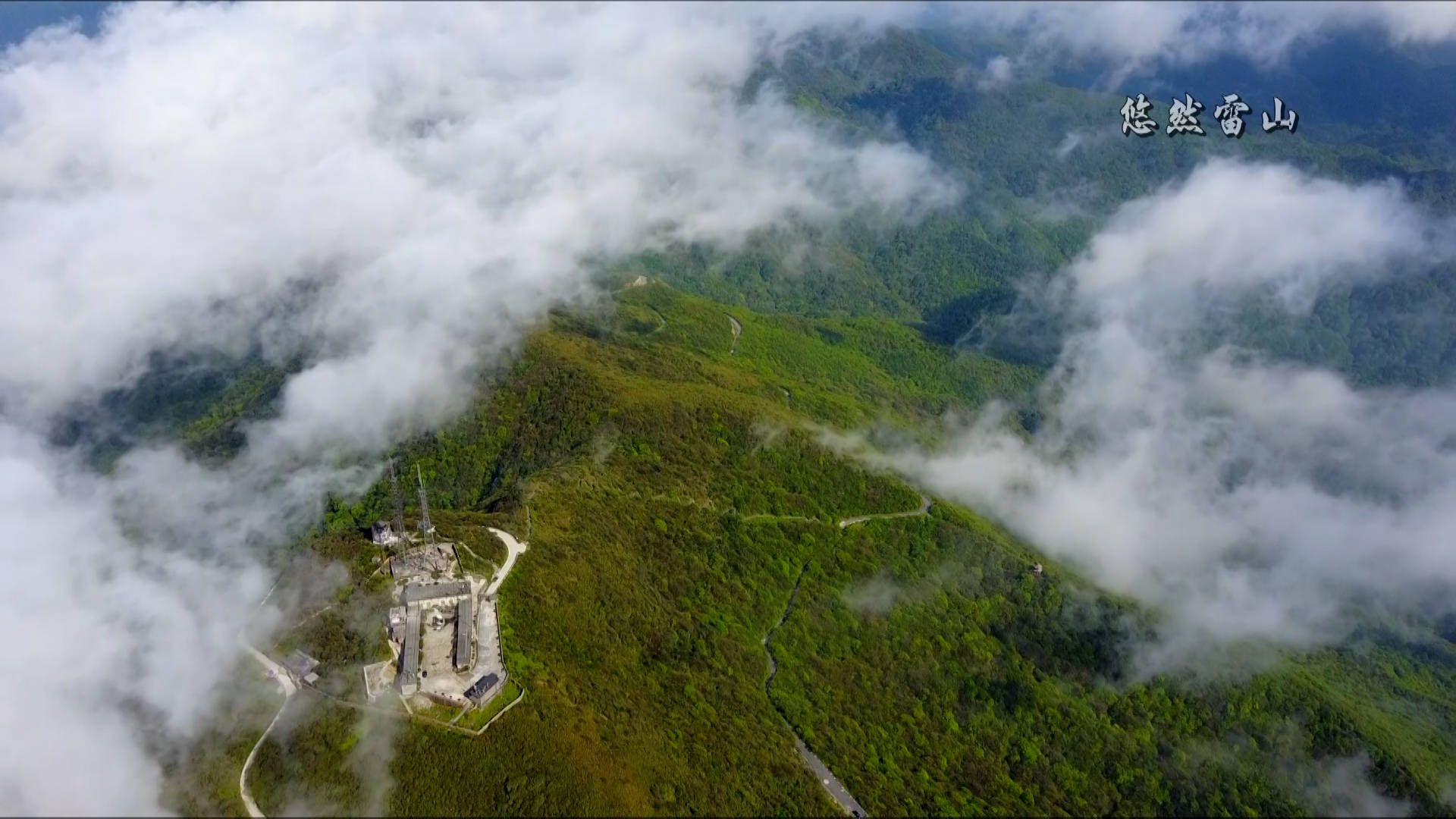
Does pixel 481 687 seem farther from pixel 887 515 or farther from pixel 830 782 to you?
pixel 887 515

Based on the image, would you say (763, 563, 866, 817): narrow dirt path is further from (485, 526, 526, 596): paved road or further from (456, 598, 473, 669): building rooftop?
(456, 598, 473, 669): building rooftop

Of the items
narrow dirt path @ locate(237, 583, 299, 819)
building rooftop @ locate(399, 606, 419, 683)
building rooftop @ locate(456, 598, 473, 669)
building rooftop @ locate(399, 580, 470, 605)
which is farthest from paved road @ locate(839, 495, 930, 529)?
narrow dirt path @ locate(237, 583, 299, 819)

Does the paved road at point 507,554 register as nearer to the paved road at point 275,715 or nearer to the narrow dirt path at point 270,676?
the narrow dirt path at point 270,676

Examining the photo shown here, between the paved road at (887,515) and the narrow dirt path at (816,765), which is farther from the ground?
the paved road at (887,515)

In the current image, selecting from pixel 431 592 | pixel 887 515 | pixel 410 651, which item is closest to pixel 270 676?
pixel 410 651

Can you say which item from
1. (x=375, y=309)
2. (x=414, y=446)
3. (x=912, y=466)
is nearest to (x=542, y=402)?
(x=414, y=446)

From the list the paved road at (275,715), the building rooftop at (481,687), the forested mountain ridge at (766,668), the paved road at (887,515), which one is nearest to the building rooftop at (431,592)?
the forested mountain ridge at (766,668)

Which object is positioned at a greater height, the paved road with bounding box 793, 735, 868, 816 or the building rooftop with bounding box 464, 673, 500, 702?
the building rooftop with bounding box 464, 673, 500, 702

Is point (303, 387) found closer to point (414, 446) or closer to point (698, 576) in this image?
point (414, 446)
